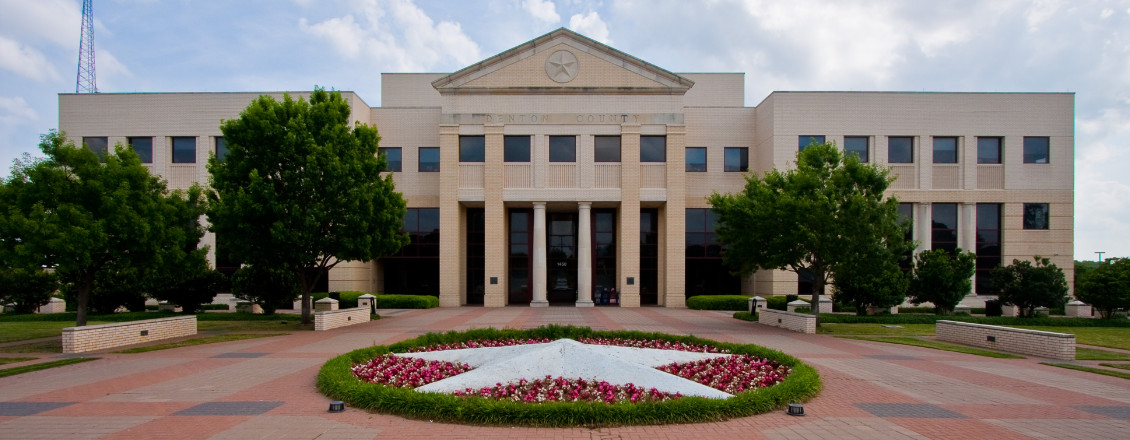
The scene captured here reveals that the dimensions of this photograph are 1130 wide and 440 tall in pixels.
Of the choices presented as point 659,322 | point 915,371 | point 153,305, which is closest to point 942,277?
point 659,322

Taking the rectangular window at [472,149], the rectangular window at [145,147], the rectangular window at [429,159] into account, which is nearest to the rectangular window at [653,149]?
the rectangular window at [472,149]

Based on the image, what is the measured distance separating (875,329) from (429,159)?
82.9 ft

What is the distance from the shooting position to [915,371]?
12.1 meters

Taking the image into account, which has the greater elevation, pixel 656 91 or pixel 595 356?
pixel 656 91

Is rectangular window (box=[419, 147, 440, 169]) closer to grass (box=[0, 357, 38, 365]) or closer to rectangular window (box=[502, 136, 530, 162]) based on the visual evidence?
rectangular window (box=[502, 136, 530, 162])

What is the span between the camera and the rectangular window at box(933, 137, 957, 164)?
34344 mm

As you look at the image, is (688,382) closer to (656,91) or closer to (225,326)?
(225,326)

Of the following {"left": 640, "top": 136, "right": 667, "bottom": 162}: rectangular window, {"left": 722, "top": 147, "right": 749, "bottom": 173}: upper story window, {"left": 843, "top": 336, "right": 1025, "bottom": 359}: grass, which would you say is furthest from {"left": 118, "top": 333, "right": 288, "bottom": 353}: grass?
{"left": 722, "top": 147, "right": 749, "bottom": 173}: upper story window

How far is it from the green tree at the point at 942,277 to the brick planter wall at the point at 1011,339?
8362 millimetres

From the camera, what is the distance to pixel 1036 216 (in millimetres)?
34000

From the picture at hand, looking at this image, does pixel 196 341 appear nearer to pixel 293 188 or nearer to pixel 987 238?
pixel 293 188

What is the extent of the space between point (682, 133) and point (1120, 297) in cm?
2020

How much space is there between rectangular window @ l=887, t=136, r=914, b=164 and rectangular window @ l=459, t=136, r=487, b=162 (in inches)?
917

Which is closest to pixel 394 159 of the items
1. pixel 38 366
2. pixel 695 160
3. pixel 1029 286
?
pixel 695 160
